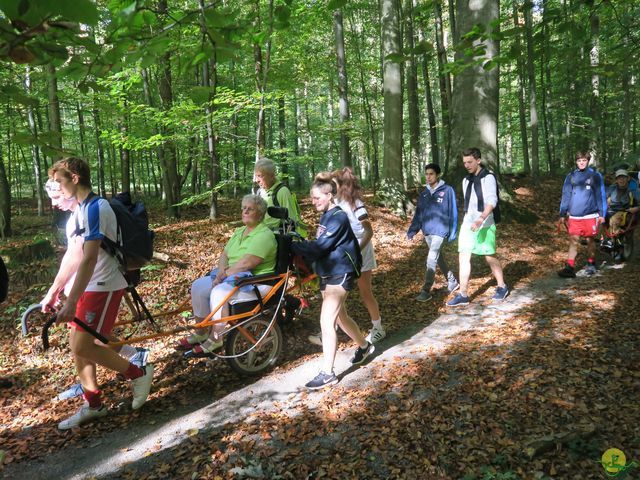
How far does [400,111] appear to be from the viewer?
39.7 feet

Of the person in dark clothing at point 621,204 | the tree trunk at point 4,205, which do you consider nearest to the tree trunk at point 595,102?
the person in dark clothing at point 621,204

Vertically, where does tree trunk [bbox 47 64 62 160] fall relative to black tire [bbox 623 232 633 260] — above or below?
above

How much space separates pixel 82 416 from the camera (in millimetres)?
3902

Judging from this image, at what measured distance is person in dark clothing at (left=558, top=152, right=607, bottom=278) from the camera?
7270 millimetres

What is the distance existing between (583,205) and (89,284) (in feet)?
25.6

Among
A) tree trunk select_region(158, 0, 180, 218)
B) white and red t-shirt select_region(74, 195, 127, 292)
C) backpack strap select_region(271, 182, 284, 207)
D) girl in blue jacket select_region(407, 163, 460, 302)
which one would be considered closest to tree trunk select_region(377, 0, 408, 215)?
girl in blue jacket select_region(407, 163, 460, 302)

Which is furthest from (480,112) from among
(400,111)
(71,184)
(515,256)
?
(71,184)

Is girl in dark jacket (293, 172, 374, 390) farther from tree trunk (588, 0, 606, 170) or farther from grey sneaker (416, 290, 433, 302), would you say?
tree trunk (588, 0, 606, 170)

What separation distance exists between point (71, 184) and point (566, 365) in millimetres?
4991

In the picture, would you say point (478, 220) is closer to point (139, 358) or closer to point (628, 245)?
point (628, 245)

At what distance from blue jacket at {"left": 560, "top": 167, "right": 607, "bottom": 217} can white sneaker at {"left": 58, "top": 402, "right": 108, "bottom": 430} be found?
781 centimetres

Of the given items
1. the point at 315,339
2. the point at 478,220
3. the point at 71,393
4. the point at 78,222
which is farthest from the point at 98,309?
the point at 478,220

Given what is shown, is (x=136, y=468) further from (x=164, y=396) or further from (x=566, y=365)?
(x=566, y=365)

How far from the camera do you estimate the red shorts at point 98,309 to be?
3.68 metres
